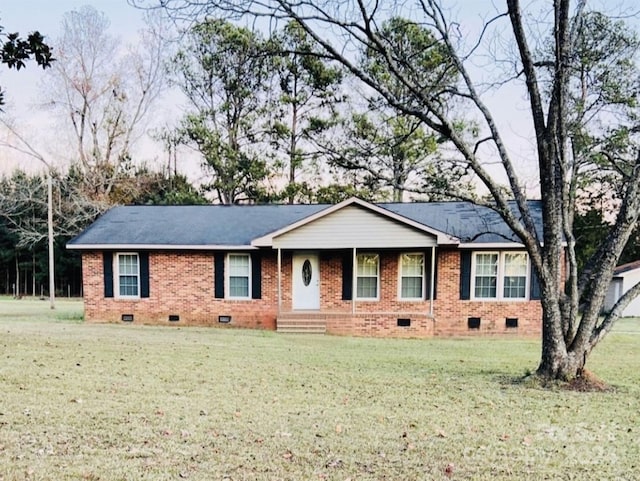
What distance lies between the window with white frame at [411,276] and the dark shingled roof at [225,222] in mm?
1280

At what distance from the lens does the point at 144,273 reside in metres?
14.8

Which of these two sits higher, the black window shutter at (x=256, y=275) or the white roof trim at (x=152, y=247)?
the white roof trim at (x=152, y=247)

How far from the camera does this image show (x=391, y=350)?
10672mm

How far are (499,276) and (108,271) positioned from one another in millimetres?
11396

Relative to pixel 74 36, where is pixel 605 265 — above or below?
below

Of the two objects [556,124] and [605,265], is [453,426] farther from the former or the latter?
[556,124]

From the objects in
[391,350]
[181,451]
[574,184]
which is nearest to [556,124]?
[391,350]

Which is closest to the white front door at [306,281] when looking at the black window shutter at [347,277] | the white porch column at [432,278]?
the black window shutter at [347,277]

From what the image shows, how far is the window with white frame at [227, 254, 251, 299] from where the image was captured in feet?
48.0

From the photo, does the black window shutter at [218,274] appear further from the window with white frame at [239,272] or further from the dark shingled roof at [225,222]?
the dark shingled roof at [225,222]

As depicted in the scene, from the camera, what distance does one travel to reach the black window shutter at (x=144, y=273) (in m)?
14.7

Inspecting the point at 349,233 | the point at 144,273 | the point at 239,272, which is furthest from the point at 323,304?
the point at 144,273

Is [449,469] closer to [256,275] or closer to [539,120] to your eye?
[539,120]

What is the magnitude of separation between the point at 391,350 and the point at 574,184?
1087 cm
